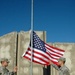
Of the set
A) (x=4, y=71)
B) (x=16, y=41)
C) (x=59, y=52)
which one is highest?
(x=16, y=41)

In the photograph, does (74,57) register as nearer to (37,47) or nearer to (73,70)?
(73,70)

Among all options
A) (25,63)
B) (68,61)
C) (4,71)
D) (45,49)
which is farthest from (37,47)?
(68,61)

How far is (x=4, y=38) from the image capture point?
1513 centimetres

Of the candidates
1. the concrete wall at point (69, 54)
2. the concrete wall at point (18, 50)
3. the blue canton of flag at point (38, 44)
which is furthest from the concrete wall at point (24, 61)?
the blue canton of flag at point (38, 44)

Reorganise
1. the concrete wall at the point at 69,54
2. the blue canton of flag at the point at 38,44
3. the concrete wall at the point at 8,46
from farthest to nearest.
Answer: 1. the concrete wall at the point at 69,54
2. the concrete wall at the point at 8,46
3. the blue canton of flag at the point at 38,44

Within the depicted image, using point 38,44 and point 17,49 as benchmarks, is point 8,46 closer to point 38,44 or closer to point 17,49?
point 17,49

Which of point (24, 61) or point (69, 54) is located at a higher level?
point (69, 54)

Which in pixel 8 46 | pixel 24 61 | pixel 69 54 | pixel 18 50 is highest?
pixel 8 46

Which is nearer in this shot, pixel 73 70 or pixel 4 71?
pixel 4 71

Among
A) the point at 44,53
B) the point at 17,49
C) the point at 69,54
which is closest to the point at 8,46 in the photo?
the point at 17,49

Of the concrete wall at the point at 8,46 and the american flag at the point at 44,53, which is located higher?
the concrete wall at the point at 8,46

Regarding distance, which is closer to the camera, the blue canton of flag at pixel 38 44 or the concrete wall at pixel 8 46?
the blue canton of flag at pixel 38 44

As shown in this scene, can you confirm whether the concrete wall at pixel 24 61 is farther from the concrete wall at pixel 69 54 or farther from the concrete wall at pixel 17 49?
the concrete wall at pixel 69 54

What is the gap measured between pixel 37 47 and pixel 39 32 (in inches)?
143
